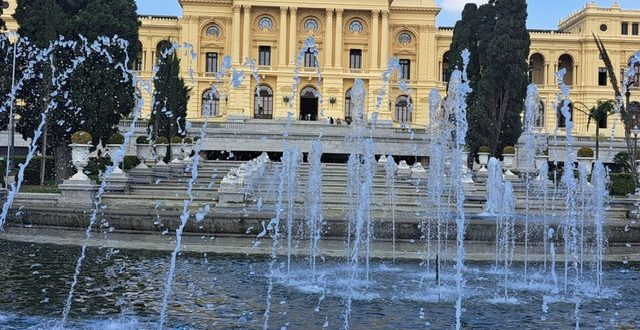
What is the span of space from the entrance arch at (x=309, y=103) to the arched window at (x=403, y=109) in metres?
6.25

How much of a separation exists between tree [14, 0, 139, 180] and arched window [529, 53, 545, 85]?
Answer: 42788mm

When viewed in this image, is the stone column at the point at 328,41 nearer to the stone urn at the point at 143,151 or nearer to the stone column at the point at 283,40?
the stone column at the point at 283,40

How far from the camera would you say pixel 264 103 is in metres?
56.9

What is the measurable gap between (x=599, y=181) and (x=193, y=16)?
45276mm

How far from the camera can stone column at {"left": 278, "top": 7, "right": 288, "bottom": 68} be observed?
56156 mm

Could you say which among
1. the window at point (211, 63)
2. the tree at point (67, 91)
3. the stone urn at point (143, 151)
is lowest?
the stone urn at point (143, 151)

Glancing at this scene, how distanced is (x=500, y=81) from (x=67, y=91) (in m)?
19.0

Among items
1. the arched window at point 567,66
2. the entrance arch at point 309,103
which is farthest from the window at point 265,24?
the arched window at point 567,66

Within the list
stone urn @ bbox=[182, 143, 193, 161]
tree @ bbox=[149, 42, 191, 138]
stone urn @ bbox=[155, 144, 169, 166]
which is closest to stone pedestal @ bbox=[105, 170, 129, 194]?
stone urn @ bbox=[155, 144, 169, 166]

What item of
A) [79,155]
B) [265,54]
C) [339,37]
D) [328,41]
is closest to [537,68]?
[339,37]

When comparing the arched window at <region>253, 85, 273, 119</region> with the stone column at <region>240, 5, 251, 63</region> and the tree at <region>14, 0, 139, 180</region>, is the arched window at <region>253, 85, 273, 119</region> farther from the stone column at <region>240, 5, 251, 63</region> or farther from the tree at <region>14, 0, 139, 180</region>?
the tree at <region>14, 0, 139, 180</region>

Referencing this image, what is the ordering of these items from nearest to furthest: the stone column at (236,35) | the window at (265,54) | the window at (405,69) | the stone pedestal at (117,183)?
the stone pedestal at (117,183), the stone column at (236,35), the window at (265,54), the window at (405,69)

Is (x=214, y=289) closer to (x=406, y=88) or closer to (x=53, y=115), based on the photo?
(x=53, y=115)

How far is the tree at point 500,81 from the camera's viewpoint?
35.1 m
